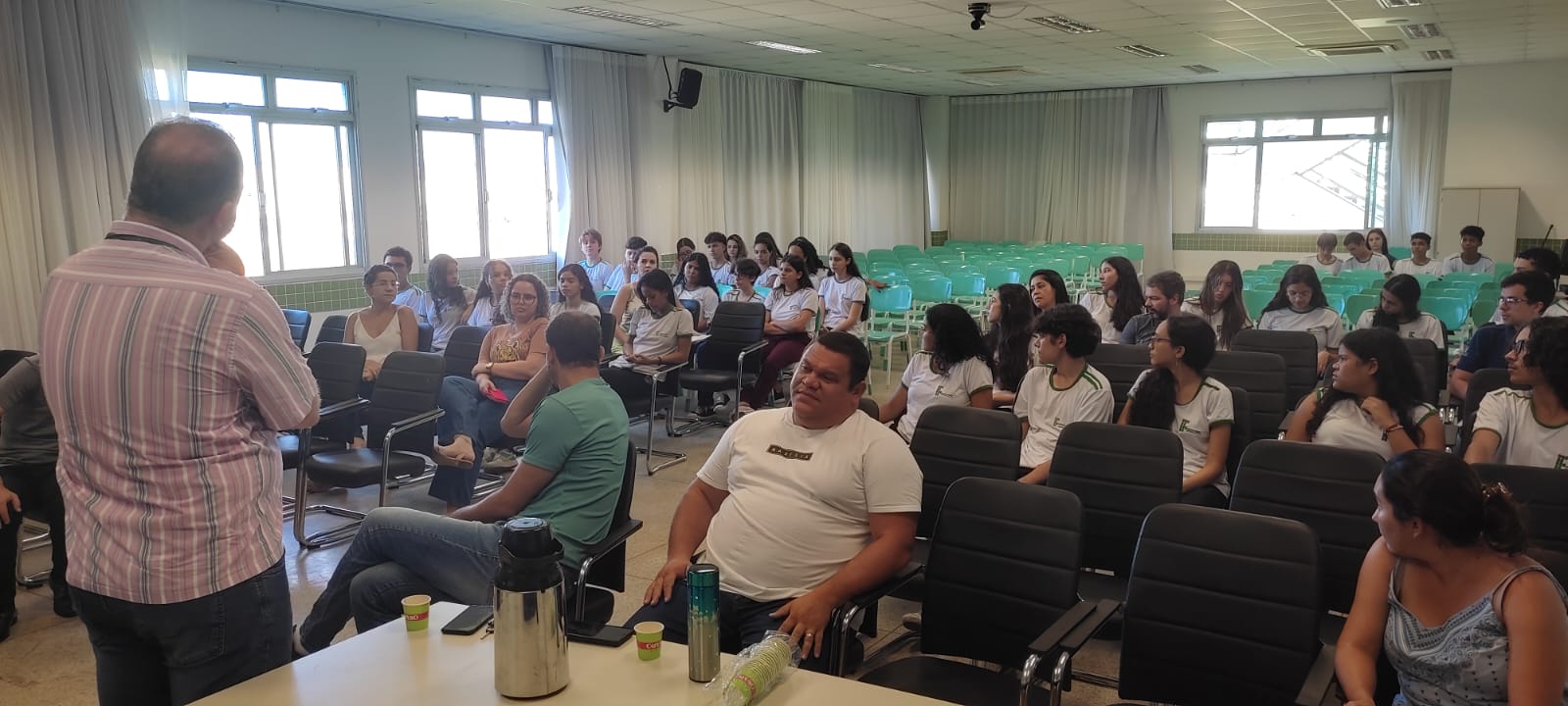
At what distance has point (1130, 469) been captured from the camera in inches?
131

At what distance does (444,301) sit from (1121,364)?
4419 mm

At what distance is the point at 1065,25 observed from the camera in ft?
31.3

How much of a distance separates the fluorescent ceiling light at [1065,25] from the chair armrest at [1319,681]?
765 centimetres

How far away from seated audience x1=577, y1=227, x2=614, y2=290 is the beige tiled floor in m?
4.29

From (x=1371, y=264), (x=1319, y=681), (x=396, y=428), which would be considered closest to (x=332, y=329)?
(x=396, y=428)

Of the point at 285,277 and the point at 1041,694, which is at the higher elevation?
the point at 285,277

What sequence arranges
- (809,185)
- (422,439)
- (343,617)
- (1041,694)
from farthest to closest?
(809,185), (422,439), (1041,694), (343,617)

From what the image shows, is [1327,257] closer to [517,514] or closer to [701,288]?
[701,288]

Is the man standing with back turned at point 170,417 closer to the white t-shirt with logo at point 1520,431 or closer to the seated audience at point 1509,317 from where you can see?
the white t-shirt with logo at point 1520,431

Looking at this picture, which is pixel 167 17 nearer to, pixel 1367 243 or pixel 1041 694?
pixel 1041 694

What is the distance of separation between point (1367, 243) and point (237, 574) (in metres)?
11.4

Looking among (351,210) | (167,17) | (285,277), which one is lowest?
(285,277)

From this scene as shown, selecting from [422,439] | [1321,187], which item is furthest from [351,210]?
[1321,187]

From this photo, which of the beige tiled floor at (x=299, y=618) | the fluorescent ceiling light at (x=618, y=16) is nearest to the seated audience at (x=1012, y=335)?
the beige tiled floor at (x=299, y=618)
